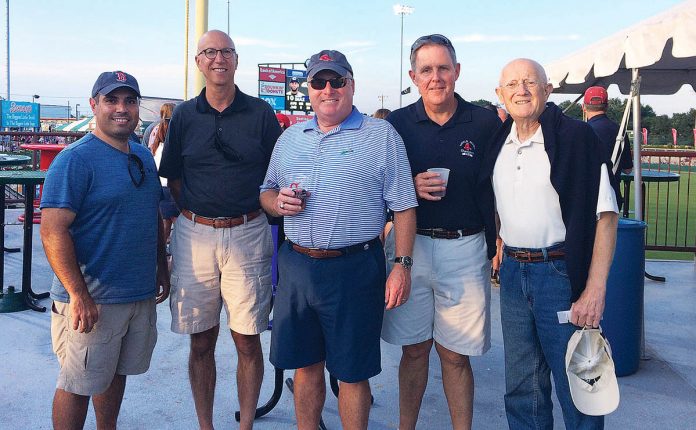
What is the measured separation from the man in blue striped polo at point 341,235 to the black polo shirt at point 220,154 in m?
0.32

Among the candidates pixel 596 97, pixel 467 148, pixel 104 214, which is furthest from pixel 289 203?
pixel 596 97

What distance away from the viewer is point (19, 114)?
144ft

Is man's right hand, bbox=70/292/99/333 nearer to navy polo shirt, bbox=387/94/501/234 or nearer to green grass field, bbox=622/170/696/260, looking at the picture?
navy polo shirt, bbox=387/94/501/234

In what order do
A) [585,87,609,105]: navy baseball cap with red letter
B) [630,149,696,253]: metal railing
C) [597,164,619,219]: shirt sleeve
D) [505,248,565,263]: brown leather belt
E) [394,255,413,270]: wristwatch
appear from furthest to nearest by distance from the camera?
[630,149,696,253]: metal railing → [585,87,609,105]: navy baseball cap with red letter → [394,255,413,270]: wristwatch → [505,248,565,263]: brown leather belt → [597,164,619,219]: shirt sleeve

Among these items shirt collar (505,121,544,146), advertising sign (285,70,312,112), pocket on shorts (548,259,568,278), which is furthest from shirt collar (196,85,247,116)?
advertising sign (285,70,312,112)

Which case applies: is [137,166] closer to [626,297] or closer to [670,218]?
[626,297]

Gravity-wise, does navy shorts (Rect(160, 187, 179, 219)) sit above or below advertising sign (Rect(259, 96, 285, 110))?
below

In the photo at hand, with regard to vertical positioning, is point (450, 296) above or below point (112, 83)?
below

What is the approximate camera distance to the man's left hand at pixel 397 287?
2.66m

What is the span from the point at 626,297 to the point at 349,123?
7.92 ft

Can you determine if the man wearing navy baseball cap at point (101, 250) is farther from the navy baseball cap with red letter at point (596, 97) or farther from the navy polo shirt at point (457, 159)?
the navy baseball cap with red letter at point (596, 97)

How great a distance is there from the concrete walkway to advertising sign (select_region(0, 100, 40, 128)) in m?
44.2

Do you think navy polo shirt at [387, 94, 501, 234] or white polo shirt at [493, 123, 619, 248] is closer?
white polo shirt at [493, 123, 619, 248]

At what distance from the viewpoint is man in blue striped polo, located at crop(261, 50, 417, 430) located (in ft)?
8.51
